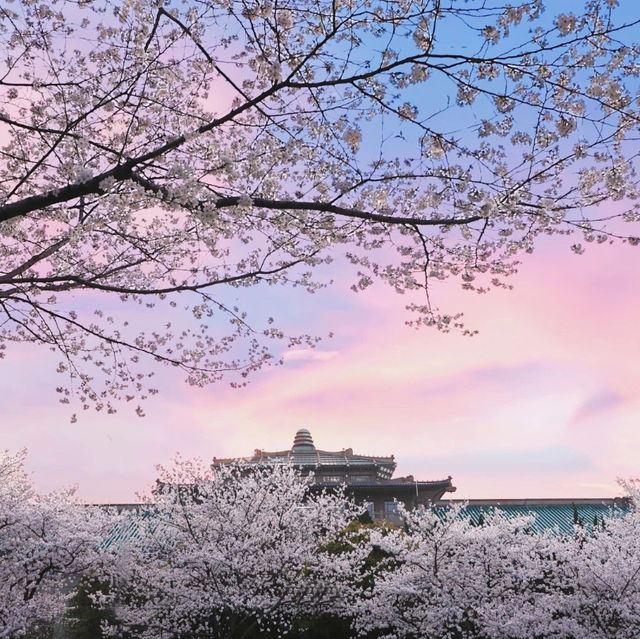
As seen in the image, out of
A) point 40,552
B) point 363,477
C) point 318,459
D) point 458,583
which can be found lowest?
point 458,583

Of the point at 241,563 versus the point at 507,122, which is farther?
the point at 241,563

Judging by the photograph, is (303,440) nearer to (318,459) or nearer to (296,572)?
(318,459)

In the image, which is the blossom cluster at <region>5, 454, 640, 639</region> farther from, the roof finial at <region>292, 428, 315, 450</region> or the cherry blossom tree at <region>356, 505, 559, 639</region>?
the roof finial at <region>292, 428, 315, 450</region>

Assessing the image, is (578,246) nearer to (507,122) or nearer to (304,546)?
(507,122)

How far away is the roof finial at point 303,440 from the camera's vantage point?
3812 cm

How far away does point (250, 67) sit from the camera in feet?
19.2

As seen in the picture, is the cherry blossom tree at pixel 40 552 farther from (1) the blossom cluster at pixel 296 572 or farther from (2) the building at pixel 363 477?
(2) the building at pixel 363 477

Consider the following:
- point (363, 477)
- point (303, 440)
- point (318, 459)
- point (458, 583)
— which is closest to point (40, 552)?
point (458, 583)

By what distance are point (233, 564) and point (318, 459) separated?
21219 mm

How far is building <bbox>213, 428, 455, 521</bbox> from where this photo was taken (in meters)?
27.2

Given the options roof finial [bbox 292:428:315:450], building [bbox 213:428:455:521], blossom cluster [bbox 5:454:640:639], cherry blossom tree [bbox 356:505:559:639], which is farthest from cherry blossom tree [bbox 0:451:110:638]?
roof finial [bbox 292:428:315:450]

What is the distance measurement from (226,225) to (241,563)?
1029 cm

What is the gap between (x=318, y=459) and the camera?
117ft

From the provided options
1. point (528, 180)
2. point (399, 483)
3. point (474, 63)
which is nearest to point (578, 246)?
point (528, 180)
